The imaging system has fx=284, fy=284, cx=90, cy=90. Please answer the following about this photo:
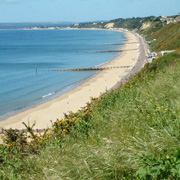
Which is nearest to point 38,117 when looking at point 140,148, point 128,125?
point 128,125

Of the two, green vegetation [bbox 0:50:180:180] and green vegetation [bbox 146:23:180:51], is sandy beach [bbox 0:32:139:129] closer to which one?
green vegetation [bbox 0:50:180:180]

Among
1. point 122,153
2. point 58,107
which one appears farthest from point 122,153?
point 58,107

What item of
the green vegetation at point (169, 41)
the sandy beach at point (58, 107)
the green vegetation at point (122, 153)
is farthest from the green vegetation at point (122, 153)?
the green vegetation at point (169, 41)

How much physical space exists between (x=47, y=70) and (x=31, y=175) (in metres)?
42.8

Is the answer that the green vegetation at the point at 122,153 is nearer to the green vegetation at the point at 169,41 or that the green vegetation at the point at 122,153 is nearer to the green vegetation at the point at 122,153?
the green vegetation at the point at 122,153

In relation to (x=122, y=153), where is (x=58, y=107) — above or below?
below

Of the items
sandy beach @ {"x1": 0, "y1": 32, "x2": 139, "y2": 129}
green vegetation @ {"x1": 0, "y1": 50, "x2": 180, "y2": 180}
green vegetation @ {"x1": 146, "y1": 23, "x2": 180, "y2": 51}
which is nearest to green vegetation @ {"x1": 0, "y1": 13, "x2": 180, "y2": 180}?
green vegetation @ {"x1": 0, "y1": 50, "x2": 180, "y2": 180}

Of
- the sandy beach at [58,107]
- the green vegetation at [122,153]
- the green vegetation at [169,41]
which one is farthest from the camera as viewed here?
the green vegetation at [169,41]

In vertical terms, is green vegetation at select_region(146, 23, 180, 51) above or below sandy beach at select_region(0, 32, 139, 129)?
above

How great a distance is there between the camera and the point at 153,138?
4.32 meters

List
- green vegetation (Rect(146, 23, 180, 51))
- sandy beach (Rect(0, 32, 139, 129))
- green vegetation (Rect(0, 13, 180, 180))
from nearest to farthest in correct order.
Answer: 1. green vegetation (Rect(0, 13, 180, 180))
2. sandy beach (Rect(0, 32, 139, 129))
3. green vegetation (Rect(146, 23, 180, 51))

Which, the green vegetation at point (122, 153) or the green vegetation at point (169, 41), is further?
the green vegetation at point (169, 41)

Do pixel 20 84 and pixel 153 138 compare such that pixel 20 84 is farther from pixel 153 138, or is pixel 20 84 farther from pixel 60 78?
pixel 153 138

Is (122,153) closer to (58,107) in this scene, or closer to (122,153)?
(122,153)
